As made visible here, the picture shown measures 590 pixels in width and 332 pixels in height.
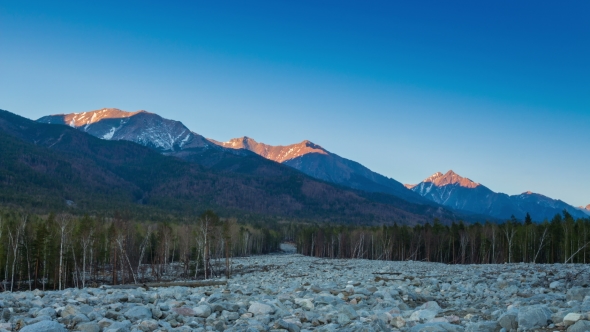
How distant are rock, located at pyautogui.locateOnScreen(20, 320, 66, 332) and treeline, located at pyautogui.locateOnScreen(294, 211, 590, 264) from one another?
71571mm

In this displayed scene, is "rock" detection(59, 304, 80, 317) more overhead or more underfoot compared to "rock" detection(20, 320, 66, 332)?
more underfoot

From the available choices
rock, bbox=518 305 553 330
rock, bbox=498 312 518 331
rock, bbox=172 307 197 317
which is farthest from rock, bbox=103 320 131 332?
rock, bbox=518 305 553 330

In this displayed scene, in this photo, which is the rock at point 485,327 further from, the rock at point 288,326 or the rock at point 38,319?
the rock at point 38,319

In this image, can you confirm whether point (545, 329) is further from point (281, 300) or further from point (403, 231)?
point (403, 231)

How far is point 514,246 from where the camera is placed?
80812 millimetres

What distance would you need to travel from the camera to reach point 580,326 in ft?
26.3

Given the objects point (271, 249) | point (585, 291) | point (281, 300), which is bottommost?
point (271, 249)

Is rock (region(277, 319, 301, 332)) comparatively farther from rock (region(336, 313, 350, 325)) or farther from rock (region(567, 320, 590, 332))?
rock (region(567, 320, 590, 332))

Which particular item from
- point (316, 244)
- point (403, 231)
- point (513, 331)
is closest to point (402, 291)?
point (513, 331)

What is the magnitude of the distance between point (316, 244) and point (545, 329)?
11921cm

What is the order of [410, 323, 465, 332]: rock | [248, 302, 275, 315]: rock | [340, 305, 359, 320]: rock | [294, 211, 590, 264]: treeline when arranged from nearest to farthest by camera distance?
[410, 323, 465, 332]: rock
[340, 305, 359, 320]: rock
[248, 302, 275, 315]: rock
[294, 211, 590, 264]: treeline

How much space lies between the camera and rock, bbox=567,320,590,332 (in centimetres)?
797

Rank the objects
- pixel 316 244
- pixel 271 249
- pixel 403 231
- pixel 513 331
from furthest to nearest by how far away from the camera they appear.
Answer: pixel 271 249 → pixel 316 244 → pixel 403 231 → pixel 513 331

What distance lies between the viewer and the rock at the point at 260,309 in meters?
13.3
